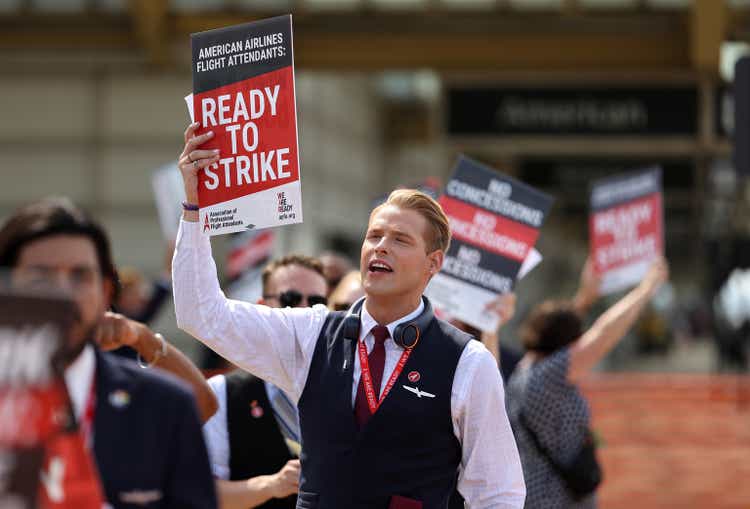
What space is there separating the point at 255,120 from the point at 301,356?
635mm

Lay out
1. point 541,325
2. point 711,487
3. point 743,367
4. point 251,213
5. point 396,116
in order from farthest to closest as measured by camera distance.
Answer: point 743,367 < point 396,116 < point 711,487 < point 541,325 < point 251,213

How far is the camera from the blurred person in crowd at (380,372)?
10.9 feet

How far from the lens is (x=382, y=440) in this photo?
333 centimetres

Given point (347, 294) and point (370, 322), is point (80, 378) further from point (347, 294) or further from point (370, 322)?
point (347, 294)

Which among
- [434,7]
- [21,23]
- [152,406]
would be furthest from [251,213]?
[21,23]

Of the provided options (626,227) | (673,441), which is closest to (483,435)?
(626,227)

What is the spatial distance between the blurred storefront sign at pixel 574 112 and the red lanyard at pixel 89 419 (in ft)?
35.4

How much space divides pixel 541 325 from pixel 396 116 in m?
18.8

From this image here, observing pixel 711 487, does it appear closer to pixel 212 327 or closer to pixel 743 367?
pixel 212 327

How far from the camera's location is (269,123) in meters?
3.65

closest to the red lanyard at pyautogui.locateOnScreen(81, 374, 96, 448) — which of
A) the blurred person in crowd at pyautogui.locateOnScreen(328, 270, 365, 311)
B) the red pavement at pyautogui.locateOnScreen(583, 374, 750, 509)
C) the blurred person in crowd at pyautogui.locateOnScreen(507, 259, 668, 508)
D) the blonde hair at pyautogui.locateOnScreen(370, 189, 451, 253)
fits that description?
the blonde hair at pyautogui.locateOnScreen(370, 189, 451, 253)

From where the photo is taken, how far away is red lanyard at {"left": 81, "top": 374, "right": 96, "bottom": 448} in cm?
227

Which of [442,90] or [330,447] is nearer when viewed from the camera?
[330,447]

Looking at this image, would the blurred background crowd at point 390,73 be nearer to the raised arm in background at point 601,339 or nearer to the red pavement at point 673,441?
the red pavement at point 673,441
